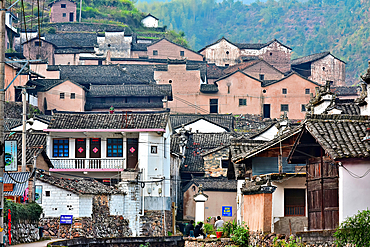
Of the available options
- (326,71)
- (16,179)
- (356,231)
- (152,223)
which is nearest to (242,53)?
(326,71)

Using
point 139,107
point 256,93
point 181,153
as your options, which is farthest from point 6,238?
point 256,93

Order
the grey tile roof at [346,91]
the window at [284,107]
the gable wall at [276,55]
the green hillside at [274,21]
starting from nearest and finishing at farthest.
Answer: the window at [284,107] < the grey tile roof at [346,91] < the gable wall at [276,55] < the green hillside at [274,21]

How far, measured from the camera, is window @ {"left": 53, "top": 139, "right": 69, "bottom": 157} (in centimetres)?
3812

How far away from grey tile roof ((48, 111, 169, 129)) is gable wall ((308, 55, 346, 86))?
133ft

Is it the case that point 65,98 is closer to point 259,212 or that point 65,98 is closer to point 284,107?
point 284,107

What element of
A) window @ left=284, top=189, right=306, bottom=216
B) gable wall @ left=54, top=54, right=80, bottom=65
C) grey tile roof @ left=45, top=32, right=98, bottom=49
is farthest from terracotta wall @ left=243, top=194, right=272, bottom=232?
grey tile roof @ left=45, top=32, right=98, bottom=49

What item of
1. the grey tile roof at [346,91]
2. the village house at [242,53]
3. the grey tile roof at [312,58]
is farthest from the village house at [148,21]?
the grey tile roof at [346,91]

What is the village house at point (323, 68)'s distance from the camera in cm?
7544

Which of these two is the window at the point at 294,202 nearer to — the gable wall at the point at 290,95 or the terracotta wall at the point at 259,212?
the terracotta wall at the point at 259,212

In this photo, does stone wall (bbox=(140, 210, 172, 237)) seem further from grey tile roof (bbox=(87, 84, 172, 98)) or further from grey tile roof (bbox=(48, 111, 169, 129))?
grey tile roof (bbox=(87, 84, 172, 98))

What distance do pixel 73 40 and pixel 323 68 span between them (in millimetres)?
32032

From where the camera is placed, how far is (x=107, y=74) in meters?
68.4

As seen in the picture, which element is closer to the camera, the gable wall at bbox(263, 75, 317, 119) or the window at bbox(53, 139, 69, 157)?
the window at bbox(53, 139, 69, 157)

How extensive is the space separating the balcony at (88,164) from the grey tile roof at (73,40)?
42033mm
